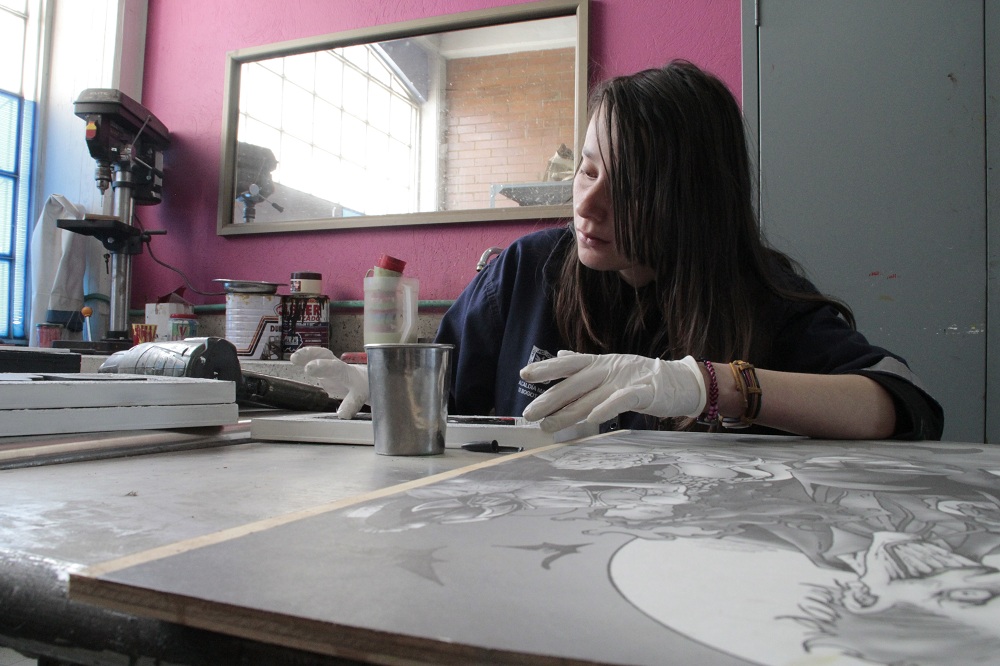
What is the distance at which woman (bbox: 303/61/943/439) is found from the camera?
0.87 m

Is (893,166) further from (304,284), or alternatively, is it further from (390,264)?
(304,284)

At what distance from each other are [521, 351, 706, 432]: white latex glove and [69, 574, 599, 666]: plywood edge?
0.55m

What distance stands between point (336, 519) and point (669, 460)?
1.12ft

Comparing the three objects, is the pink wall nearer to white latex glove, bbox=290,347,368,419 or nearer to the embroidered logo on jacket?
the embroidered logo on jacket

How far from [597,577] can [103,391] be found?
0.63 meters

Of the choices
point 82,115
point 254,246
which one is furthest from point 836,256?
point 82,115

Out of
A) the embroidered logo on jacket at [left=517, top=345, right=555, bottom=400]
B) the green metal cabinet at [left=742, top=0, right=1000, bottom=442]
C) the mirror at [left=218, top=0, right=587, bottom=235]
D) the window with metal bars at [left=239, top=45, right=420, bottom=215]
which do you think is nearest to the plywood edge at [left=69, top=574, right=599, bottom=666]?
the embroidered logo on jacket at [left=517, top=345, right=555, bottom=400]

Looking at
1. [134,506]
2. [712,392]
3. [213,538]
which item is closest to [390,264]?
[712,392]

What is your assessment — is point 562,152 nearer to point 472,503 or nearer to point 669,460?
point 669,460

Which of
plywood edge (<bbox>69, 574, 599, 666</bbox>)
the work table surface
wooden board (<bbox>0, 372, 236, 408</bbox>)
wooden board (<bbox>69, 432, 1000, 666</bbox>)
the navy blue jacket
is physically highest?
the navy blue jacket

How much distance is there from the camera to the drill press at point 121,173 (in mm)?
2121

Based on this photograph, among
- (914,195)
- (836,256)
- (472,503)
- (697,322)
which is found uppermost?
(914,195)

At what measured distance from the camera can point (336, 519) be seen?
13.6 inches

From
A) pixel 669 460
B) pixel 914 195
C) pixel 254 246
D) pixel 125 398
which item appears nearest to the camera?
pixel 669 460
